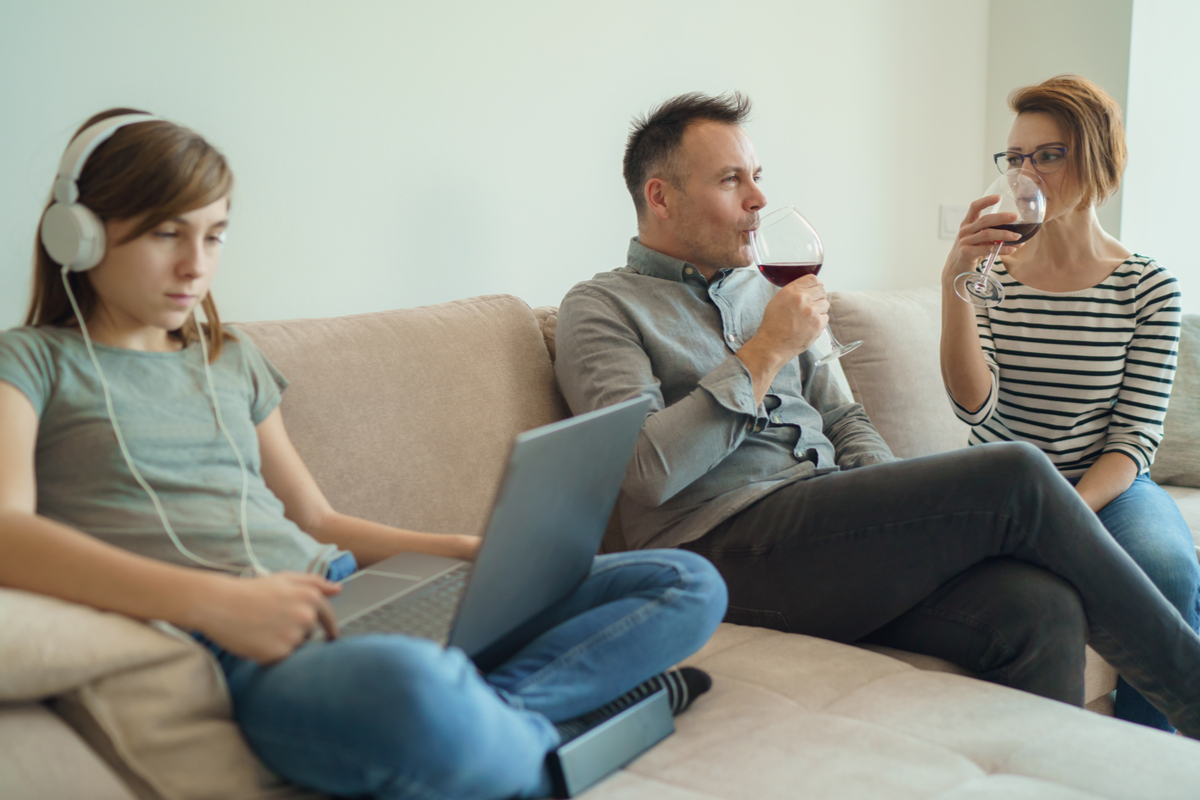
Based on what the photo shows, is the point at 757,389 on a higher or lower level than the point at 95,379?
lower

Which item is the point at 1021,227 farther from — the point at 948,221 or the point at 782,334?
the point at 948,221

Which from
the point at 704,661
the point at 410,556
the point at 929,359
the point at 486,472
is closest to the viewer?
the point at 410,556

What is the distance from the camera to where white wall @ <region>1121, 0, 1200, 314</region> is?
2.71 m

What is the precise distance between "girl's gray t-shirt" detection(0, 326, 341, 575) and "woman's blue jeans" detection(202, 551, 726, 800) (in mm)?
159

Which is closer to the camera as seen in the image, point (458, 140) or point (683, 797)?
point (683, 797)

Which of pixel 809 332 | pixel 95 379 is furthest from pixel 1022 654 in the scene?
pixel 95 379

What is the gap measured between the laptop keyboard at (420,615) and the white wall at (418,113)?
2.45ft

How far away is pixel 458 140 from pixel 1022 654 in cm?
130

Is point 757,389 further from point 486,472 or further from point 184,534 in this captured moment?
point 184,534

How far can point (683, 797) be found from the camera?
87 cm

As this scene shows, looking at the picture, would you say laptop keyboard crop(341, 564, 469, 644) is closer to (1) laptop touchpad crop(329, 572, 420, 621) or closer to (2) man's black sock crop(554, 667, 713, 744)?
(1) laptop touchpad crop(329, 572, 420, 621)

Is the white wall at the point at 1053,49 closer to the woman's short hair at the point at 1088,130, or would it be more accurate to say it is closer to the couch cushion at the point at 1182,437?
the couch cushion at the point at 1182,437

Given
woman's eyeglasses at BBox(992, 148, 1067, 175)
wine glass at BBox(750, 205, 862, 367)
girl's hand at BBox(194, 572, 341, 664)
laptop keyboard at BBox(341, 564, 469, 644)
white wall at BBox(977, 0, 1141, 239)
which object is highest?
white wall at BBox(977, 0, 1141, 239)

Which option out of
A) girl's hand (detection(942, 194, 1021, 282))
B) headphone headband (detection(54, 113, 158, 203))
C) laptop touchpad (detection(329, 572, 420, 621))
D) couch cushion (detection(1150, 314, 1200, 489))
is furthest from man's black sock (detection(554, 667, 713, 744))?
couch cushion (detection(1150, 314, 1200, 489))
